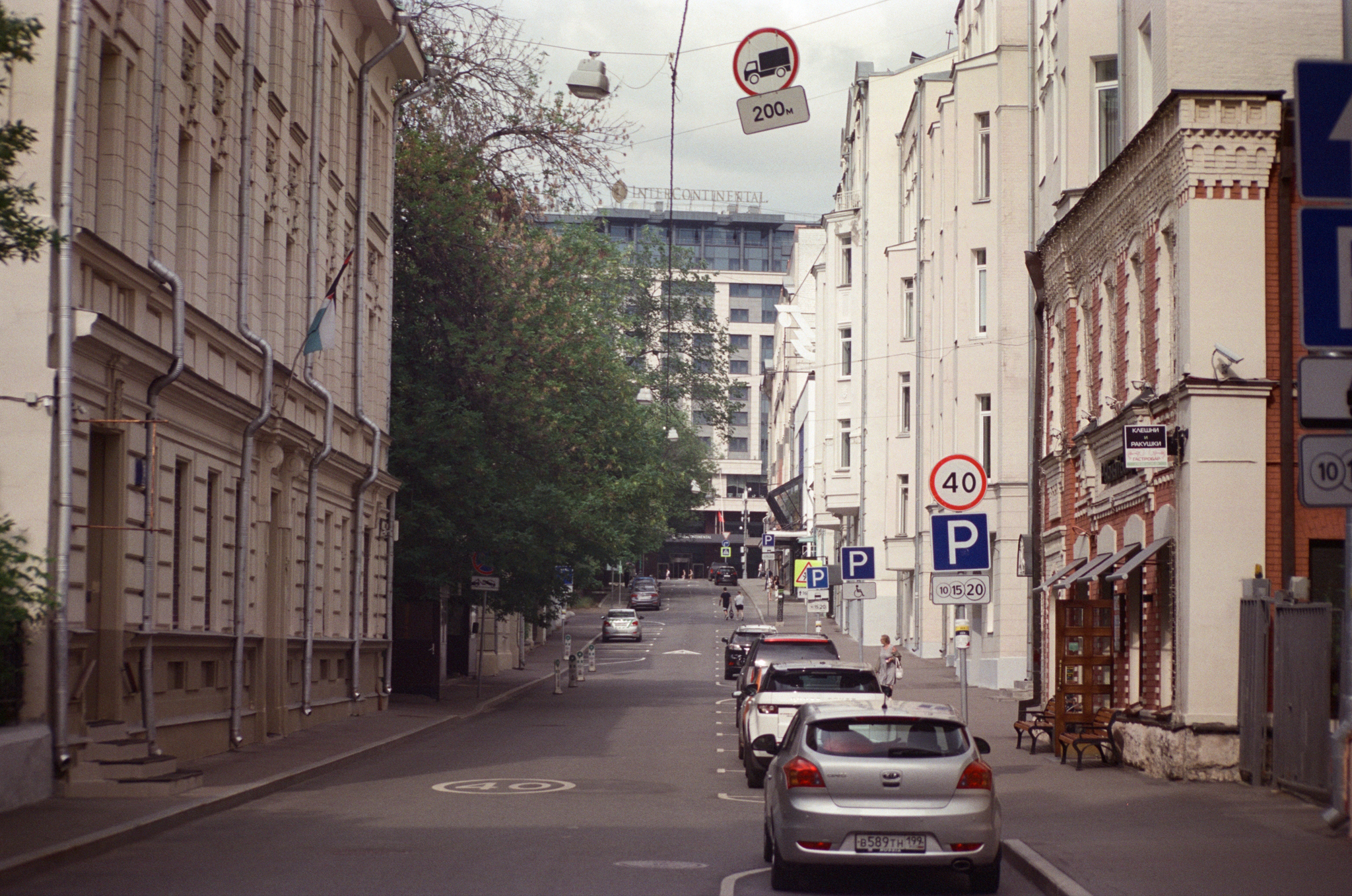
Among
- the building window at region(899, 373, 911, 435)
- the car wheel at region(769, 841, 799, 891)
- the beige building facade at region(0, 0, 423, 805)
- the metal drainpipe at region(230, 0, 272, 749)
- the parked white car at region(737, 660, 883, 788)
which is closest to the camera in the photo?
the car wheel at region(769, 841, 799, 891)

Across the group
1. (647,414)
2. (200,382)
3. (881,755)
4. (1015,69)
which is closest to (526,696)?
(647,414)

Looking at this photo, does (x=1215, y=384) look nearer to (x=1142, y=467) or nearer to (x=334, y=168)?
(x=1142, y=467)

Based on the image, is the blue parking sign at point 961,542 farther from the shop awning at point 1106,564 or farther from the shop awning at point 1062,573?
the shop awning at point 1062,573

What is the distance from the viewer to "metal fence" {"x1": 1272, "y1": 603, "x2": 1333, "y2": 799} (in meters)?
16.7

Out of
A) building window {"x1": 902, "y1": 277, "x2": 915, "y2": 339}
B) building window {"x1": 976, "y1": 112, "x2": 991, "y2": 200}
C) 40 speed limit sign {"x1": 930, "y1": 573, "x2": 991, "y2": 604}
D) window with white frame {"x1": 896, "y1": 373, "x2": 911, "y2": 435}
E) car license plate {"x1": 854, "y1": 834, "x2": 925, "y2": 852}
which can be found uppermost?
building window {"x1": 976, "y1": 112, "x2": 991, "y2": 200}

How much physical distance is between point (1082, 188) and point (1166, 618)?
27.7 feet

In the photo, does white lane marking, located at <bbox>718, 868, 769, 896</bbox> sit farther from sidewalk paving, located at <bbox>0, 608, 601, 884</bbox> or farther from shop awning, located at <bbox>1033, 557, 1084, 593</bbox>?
shop awning, located at <bbox>1033, 557, 1084, 593</bbox>

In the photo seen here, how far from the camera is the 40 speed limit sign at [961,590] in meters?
19.6

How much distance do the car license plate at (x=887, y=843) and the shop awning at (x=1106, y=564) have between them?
38.1ft

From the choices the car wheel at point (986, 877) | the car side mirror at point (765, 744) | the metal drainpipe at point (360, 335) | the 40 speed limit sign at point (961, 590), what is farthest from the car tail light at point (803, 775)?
the metal drainpipe at point (360, 335)

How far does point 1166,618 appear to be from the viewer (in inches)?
866

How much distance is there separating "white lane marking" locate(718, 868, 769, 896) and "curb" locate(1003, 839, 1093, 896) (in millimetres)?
1956

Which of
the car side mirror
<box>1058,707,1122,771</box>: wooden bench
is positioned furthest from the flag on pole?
<box>1058,707,1122,771</box>: wooden bench

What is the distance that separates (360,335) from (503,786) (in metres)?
15.7
